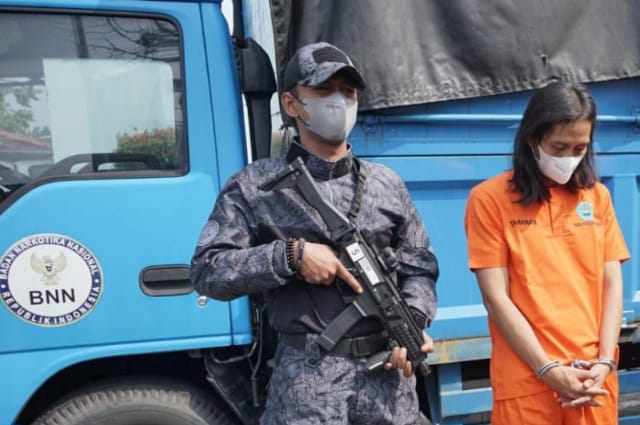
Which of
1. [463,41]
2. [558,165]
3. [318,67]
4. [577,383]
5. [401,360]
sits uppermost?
[463,41]

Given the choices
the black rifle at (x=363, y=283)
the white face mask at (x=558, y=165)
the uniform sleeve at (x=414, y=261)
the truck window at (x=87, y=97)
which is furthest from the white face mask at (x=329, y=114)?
the truck window at (x=87, y=97)

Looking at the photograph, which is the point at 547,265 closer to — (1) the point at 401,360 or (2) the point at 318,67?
(1) the point at 401,360

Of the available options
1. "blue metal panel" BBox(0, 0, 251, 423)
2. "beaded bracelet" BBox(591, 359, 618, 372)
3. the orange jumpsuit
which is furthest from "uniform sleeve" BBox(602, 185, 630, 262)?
"blue metal panel" BBox(0, 0, 251, 423)

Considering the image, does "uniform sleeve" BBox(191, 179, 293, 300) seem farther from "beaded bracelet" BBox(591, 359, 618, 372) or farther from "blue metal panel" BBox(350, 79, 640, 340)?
"beaded bracelet" BBox(591, 359, 618, 372)

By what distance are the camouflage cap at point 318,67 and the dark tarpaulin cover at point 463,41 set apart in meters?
0.54

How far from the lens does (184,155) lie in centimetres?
199

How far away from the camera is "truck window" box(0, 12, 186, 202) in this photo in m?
1.88

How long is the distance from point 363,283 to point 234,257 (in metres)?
0.31

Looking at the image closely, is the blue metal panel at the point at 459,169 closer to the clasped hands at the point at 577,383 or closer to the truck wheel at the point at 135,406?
the clasped hands at the point at 577,383

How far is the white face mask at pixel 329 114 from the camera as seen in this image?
144 centimetres

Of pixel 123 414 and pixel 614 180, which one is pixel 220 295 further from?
pixel 614 180

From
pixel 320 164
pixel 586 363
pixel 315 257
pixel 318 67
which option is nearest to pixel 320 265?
pixel 315 257

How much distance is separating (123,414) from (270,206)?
983 mm

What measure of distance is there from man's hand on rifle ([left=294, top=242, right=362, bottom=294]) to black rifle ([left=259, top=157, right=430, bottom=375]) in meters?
0.05
